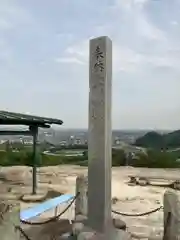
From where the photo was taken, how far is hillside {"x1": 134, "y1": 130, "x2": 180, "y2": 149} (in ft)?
49.2

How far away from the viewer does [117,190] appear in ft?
30.8

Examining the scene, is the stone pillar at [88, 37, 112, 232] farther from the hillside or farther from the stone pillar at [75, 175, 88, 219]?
the hillside

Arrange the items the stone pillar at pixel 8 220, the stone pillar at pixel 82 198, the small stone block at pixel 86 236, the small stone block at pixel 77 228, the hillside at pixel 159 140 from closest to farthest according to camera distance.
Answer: the stone pillar at pixel 8 220 < the small stone block at pixel 86 236 < the small stone block at pixel 77 228 < the stone pillar at pixel 82 198 < the hillside at pixel 159 140

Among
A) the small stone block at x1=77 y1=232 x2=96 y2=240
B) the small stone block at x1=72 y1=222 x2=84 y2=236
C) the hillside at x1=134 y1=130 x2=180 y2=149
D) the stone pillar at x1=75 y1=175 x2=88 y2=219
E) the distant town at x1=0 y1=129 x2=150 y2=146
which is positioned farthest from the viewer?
the hillside at x1=134 y1=130 x2=180 y2=149

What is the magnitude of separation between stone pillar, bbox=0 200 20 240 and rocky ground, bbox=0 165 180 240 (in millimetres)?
1598

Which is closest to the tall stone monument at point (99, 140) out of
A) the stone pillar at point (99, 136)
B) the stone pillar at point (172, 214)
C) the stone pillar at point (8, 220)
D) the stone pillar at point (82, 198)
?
the stone pillar at point (99, 136)

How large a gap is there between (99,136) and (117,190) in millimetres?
5499

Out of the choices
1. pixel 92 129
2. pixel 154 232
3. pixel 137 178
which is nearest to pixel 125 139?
pixel 137 178

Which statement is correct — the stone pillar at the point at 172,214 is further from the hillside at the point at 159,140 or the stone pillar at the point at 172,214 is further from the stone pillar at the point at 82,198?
the hillside at the point at 159,140

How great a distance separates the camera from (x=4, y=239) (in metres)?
2.97

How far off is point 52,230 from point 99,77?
2.26 m

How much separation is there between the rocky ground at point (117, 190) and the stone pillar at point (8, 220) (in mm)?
1598

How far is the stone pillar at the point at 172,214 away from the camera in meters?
3.90

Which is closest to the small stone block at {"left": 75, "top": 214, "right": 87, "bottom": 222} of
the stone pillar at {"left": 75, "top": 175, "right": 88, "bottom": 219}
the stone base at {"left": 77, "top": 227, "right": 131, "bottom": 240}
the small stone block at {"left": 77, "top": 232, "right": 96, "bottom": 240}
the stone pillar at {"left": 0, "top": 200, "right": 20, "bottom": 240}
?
the stone pillar at {"left": 75, "top": 175, "right": 88, "bottom": 219}
